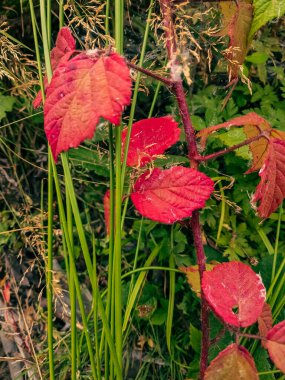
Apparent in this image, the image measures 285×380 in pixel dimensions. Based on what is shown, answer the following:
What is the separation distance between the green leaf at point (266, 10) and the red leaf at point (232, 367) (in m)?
0.53

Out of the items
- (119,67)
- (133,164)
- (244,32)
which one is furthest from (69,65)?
(244,32)

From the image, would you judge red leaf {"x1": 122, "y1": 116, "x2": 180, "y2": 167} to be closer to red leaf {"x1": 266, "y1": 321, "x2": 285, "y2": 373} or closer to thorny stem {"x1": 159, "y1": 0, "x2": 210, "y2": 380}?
thorny stem {"x1": 159, "y1": 0, "x2": 210, "y2": 380}

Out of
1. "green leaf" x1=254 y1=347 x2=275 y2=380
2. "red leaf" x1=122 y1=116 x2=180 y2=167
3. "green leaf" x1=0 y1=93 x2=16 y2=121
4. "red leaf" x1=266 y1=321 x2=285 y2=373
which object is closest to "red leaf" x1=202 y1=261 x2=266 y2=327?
"red leaf" x1=266 y1=321 x2=285 y2=373

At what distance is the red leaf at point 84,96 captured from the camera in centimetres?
61

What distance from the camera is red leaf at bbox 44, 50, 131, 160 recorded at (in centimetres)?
61

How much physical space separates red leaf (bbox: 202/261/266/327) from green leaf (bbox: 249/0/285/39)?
41 cm

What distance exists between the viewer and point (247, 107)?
1.55 meters

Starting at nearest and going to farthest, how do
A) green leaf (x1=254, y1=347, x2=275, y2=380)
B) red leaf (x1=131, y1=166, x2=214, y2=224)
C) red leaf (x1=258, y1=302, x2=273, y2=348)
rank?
red leaf (x1=131, y1=166, x2=214, y2=224)
red leaf (x1=258, y1=302, x2=273, y2=348)
green leaf (x1=254, y1=347, x2=275, y2=380)

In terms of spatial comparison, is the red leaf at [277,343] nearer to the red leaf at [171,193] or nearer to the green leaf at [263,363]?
the red leaf at [171,193]

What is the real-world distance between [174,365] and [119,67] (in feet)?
2.88

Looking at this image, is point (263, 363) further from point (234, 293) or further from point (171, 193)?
point (171, 193)

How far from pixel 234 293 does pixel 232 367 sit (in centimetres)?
11

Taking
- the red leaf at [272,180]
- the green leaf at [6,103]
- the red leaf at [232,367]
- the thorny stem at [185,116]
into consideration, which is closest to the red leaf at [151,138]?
the thorny stem at [185,116]

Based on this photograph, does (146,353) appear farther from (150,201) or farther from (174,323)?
(150,201)
